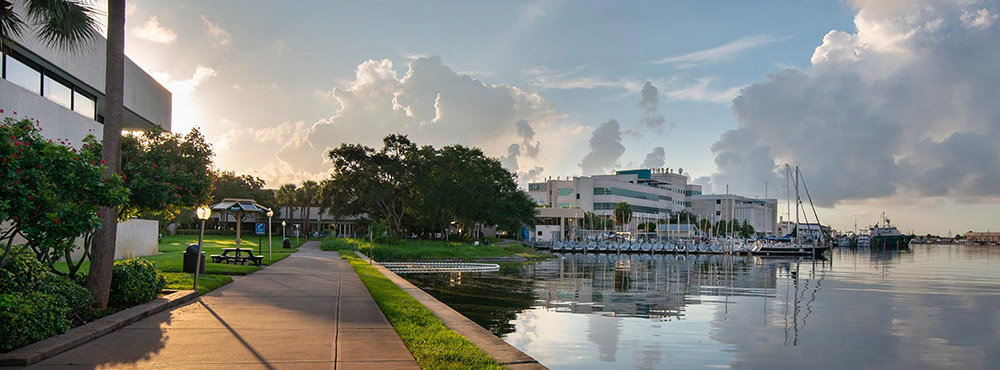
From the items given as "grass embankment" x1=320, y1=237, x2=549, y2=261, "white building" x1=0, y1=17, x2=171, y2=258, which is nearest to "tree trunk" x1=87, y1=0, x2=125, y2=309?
"white building" x1=0, y1=17, x2=171, y2=258

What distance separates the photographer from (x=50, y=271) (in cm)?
1270

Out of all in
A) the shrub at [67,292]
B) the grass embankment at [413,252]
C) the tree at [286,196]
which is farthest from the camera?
the tree at [286,196]

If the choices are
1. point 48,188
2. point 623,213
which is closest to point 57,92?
point 48,188

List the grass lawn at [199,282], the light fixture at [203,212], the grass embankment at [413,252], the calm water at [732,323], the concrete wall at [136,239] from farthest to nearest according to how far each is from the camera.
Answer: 1. the grass embankment at [413,252]
2. the concrete wall at [136,239]
3. the light fixture at [203,212]
4. the grass lawn at [199,282]
5. the calm water at [732,323]

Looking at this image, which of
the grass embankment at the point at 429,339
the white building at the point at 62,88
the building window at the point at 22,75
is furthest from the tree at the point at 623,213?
the grass embankment at the point at 429,339

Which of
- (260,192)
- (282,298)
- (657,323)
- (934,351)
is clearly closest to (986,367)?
(934,351)

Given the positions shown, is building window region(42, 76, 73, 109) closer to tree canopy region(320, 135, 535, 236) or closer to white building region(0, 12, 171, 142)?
white building region(0, 12, 171, 142)

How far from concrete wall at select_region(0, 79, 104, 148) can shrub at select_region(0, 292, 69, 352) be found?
39.3 ft

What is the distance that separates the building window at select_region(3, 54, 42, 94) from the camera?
20391 mm

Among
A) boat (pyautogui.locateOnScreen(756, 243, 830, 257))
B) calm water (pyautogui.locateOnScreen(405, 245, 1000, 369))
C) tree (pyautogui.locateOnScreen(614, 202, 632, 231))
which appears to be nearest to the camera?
calm water (pyautogui.locateOnScreen(405, 245, 1000, 369))

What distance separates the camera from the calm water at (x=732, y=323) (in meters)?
14.7

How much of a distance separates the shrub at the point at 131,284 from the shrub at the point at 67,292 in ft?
3.58

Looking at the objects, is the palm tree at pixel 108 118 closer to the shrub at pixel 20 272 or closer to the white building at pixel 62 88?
the shrub at pixel 20 272

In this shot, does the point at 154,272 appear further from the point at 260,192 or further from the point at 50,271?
the point at 260,192
